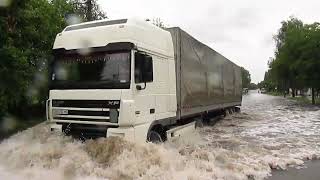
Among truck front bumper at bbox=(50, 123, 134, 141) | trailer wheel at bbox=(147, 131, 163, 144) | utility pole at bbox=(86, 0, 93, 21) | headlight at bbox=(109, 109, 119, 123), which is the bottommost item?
trailer wheel at bbox=(147, 131, 163, 144)

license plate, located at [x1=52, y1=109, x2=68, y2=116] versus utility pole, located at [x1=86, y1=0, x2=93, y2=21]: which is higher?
utility pole, located at [x1=86, y1=0, x2=93, y2=21]

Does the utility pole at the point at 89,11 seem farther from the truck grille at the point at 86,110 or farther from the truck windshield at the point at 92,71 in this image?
the truck grille at the point at 86,110

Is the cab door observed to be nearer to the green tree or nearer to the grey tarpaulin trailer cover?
the grey tarpaulin trailer cover

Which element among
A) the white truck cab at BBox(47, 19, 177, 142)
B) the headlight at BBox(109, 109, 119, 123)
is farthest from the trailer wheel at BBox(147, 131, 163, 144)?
the headlight at BBox(109, 109, 119, 123)

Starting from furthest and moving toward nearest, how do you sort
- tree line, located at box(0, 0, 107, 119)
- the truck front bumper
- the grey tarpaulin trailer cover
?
tree line, located at box(0, 0, 107, 119) < the grey tarpaulin trailer cover < the truck front bumper

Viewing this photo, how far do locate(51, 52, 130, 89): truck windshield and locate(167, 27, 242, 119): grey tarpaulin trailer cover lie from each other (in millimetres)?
3225

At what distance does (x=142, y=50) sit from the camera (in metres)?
9.86

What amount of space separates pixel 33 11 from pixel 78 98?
7795mm

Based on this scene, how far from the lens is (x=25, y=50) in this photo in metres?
16.0

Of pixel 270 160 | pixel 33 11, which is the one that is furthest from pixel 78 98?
pixel 33 11

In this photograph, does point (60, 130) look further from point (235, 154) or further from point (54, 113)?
point (235, 154)

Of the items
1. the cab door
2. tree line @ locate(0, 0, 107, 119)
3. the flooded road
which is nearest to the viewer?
the flooded road

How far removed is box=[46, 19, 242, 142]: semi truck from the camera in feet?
30.5

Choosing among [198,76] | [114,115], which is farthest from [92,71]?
[198,76]
